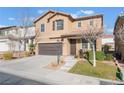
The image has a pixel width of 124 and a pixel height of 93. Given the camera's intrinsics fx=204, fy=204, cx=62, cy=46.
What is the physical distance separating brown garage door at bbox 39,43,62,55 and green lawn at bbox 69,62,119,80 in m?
7.07

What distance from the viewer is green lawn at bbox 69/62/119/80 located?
1462 cm

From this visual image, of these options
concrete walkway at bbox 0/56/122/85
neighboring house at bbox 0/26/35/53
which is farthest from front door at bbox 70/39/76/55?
concrete walkway at bbox 0/56/122/85

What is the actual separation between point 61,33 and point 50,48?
227cm

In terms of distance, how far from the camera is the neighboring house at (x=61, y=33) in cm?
2317

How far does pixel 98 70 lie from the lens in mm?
15430

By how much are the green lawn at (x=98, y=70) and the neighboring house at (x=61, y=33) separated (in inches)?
230

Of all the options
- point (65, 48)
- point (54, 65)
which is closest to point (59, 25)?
point (65, 48)

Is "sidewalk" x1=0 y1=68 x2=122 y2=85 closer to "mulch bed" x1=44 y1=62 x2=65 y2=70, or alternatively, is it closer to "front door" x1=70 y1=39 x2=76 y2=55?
"mulch bed" x1=44 y1=62 x2=65 y2=70

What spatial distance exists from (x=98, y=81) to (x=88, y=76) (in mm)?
1390

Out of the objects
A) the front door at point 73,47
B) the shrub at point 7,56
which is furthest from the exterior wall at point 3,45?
the front door at point 73,47

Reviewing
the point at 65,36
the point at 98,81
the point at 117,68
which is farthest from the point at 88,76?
the point at 65,36

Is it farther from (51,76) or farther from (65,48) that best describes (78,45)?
(51,76)
